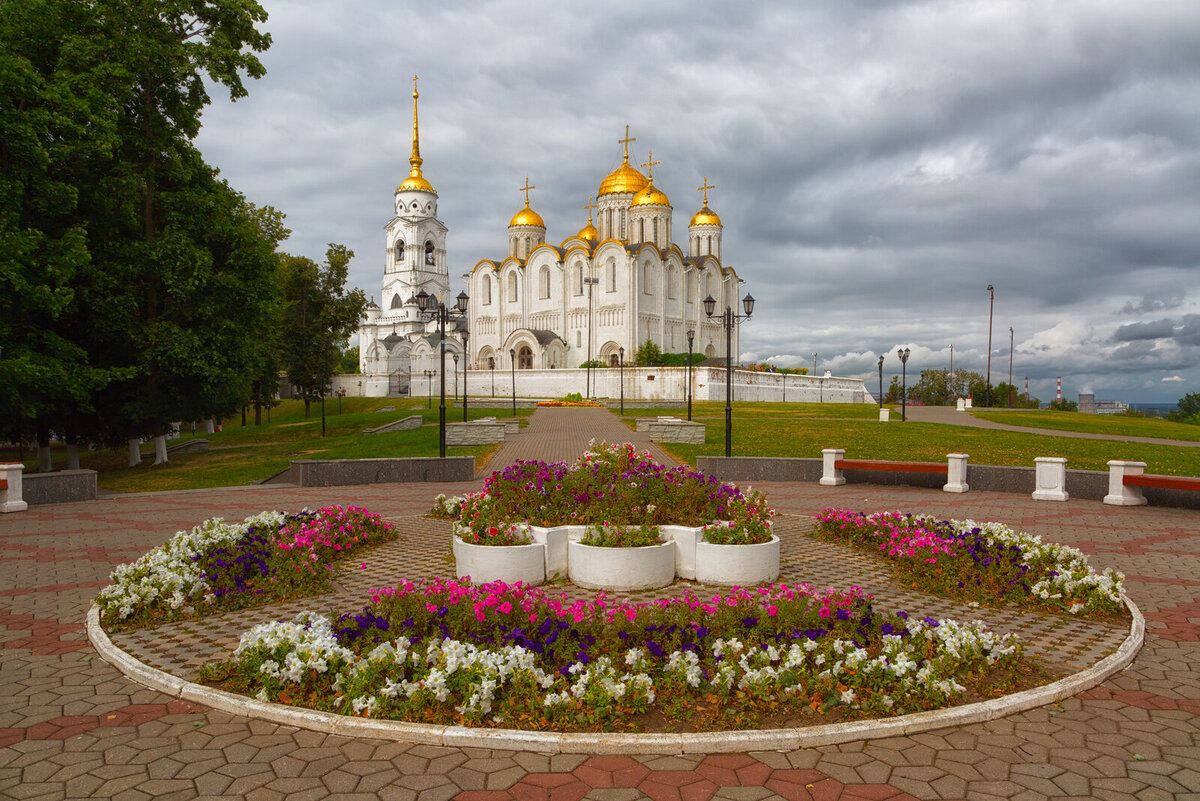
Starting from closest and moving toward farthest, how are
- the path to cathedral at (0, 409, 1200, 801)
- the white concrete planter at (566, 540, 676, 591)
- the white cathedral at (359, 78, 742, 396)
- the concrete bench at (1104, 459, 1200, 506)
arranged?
the path to cathedral at (0, 409, 1200, 801)
the white concrete planter at (566, 540, 676, 591)
the concrete bench at (1104, 459, 1200, 506)
the white cathedral at (359, 78, 742, 396)

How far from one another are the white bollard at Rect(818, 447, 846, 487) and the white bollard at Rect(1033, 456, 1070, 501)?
3.46m

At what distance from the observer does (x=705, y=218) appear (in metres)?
71.1

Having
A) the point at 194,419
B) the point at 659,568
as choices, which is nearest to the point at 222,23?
the point at 194,419

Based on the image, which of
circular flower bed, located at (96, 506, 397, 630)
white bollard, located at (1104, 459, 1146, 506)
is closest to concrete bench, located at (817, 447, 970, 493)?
white bollard, located at (1104, 459, 1146, 506)

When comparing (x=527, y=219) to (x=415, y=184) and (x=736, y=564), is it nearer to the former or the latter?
(x=415, y=184)

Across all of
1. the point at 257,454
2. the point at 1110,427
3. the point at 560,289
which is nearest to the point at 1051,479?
the point at 1110,427

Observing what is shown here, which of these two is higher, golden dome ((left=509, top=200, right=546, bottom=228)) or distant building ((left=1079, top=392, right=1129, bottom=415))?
golden dome ((left=509, top=200, right=546, bottom=228))

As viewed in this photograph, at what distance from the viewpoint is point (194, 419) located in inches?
866

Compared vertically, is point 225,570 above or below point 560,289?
below

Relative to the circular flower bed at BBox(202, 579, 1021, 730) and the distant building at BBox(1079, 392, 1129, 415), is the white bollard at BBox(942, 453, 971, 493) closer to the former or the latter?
the circular flower bed at BBox(202, 579, 1021, 730)

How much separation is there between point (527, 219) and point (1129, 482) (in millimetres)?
65917

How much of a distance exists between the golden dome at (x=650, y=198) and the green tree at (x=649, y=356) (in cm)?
1600

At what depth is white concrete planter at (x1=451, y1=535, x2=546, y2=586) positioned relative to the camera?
689 cm

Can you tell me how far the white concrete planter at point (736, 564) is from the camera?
701 cm
